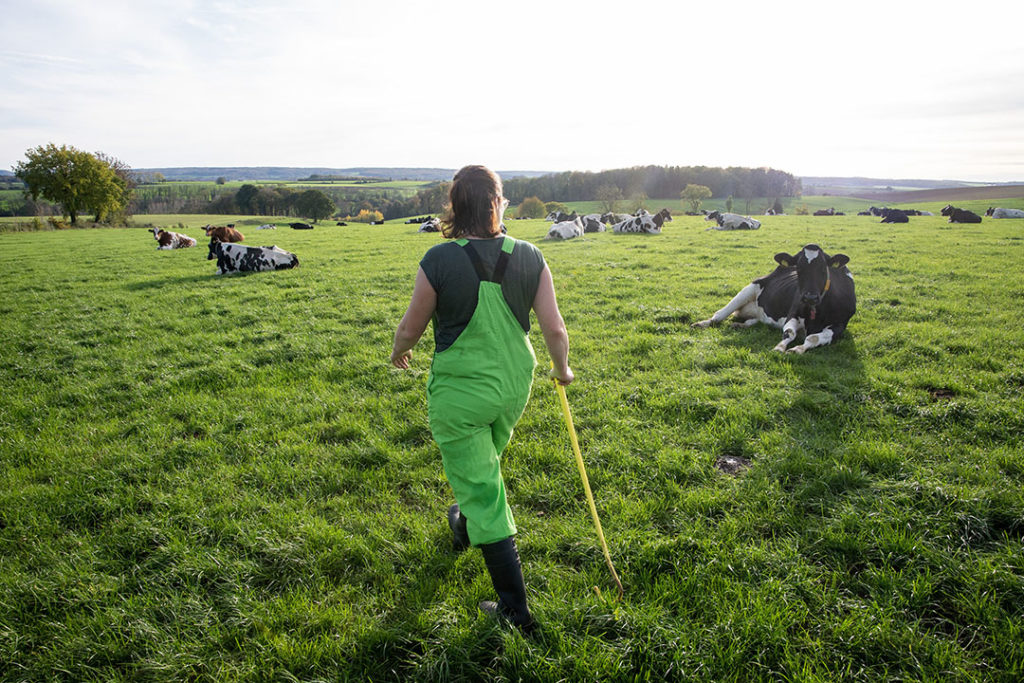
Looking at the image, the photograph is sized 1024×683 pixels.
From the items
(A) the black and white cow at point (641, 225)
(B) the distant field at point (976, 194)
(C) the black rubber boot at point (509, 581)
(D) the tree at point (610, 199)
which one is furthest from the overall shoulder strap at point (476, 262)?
(B) the distant field at point (976, 194)

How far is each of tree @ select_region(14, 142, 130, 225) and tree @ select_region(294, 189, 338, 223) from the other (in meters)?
21.5

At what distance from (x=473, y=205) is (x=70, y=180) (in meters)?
66.9

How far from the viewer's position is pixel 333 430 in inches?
204

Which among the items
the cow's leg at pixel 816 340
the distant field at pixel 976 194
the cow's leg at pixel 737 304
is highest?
the distant field at pixel 976 194

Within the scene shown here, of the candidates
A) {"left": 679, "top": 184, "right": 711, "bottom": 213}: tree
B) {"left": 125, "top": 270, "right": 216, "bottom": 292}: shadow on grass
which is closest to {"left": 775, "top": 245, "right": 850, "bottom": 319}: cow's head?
{"left": 125, "top": 270, "right": 216, "bottom": 292}: shadow on grass

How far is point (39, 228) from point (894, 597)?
186 ft

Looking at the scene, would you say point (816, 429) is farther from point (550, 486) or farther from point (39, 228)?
point (39, 228)

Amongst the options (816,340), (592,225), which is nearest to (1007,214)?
(592,225)

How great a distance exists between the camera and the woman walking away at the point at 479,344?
2713 millimetres

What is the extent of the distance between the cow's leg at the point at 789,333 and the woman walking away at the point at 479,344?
5.36 m

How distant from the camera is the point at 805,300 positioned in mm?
7332

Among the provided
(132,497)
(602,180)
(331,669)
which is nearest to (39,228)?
(132,497)

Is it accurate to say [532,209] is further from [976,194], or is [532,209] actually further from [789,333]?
[789,333]

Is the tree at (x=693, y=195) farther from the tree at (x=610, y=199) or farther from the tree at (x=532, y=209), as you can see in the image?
the tree at (x=532, y=209)
